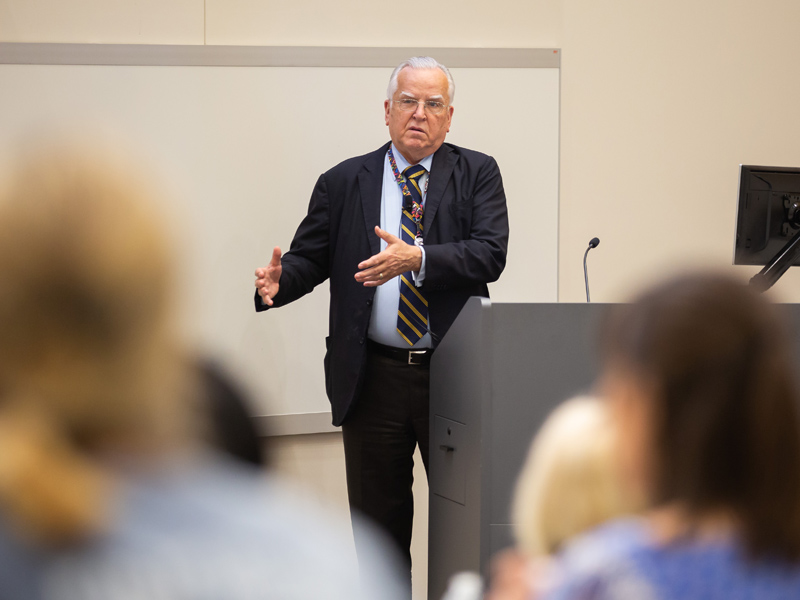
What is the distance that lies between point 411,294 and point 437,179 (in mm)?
397

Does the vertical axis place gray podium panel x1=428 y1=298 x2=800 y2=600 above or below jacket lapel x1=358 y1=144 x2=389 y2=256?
below

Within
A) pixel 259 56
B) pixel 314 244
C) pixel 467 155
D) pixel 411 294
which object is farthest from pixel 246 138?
pixel 411 294

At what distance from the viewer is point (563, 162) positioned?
3633 mm

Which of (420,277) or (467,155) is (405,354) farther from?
(467,155)

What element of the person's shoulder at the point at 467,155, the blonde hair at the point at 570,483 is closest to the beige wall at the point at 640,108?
the person's shoulder at the point at 467,155

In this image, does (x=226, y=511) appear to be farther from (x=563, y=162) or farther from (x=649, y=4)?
(x=649, y=4)

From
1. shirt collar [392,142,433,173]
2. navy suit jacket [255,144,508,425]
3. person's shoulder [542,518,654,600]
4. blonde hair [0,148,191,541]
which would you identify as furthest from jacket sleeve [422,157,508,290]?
blonde hair [0,148,191,541]

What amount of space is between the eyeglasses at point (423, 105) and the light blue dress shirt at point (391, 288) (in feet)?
0.49

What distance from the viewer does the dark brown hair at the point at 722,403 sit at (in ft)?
2.41

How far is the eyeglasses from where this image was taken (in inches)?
Result: 106

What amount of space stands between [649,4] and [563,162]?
2.83 feet

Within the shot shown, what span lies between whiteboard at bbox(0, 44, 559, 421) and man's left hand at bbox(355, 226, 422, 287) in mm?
1012

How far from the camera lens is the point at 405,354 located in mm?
2512

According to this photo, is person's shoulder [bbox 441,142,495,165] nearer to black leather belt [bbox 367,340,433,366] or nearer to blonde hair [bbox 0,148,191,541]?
black leather belt [bbox 367,340,433,366]
